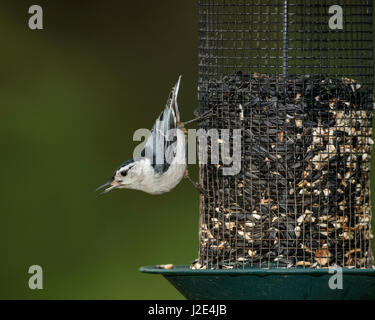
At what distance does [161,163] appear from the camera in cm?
454

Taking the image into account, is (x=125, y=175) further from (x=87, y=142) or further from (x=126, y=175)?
(x=87, y=142)

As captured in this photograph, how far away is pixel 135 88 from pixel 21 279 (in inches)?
83.9

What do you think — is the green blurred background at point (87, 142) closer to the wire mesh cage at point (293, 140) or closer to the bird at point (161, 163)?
the bird at point (161, 163)

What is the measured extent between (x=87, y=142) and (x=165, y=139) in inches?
102

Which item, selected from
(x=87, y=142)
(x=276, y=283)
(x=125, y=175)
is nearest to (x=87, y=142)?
(x=87, y=142)

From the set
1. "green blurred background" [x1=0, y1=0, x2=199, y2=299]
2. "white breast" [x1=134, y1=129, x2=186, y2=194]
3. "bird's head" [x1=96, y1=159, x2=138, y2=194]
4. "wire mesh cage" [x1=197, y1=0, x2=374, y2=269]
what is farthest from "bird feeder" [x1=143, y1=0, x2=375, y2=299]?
"green blurred background" [x1=0, y1=0, x2=199, y2=299]

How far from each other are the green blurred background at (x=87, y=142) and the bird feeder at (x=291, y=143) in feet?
8.55

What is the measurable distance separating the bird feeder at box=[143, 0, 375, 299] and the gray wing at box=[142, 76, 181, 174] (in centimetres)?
37

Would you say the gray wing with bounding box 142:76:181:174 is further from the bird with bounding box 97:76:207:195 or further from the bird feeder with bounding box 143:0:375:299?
the bird feeder with bounding box 143:0:375:299

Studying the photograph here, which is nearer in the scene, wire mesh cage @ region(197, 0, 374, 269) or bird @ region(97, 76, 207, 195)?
wire mesh cage @ region(197, 0, 374, 269)

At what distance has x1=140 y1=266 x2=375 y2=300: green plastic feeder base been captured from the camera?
3.65 metres

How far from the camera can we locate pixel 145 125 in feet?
23.3

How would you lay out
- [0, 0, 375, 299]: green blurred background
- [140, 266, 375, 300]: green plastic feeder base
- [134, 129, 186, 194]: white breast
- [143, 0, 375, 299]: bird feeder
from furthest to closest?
[0, 0, 375, 299]: green blurred background < [134, 129, 186, 194]: white breast < [143, 0, 375, 299]: bird feeder < [140, 266, 375, 300]: green plastic feeder base

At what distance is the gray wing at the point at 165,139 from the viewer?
4547 mm
